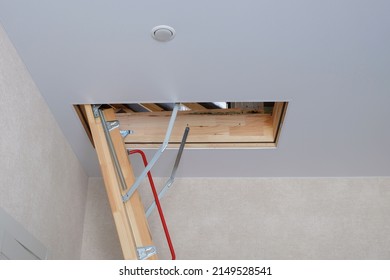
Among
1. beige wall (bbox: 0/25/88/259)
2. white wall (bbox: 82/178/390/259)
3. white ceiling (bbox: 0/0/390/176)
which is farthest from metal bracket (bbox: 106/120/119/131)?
white wall (bbox: 82/178/390/259)

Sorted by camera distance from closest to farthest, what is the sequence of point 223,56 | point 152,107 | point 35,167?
1. point 223,56
2. point 35,167
3. point 152,107

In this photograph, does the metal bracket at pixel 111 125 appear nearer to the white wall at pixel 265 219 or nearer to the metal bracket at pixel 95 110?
the metal bracket at pixel 95 110

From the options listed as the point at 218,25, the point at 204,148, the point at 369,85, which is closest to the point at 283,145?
the point at 204,148

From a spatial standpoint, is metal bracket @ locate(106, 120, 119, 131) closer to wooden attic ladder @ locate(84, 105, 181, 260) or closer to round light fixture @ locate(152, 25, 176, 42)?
wooden attic ladder @ locate(84, 105, 181, 260)

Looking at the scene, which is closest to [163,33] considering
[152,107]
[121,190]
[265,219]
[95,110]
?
[95,110]

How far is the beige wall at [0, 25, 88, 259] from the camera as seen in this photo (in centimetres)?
218

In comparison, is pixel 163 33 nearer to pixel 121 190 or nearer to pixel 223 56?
pixel 223 56

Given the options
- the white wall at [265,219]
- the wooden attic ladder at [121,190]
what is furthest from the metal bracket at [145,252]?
the white wall at [265,219]

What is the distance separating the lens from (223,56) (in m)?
2.25

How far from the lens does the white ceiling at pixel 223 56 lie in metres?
2.01

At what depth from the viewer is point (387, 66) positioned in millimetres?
2311

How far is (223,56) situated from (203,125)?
0.92m

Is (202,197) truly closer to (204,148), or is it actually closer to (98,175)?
(204,148)
